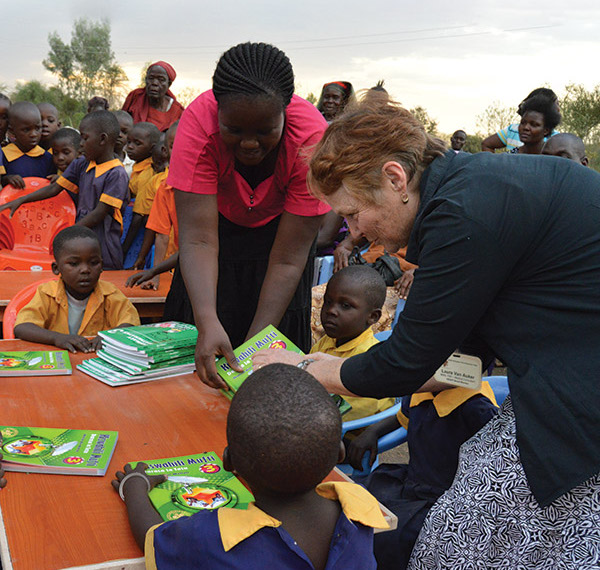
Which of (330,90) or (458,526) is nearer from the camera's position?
(458,526)

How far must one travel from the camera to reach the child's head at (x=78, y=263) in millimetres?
3129

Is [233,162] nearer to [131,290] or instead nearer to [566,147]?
[131,290]

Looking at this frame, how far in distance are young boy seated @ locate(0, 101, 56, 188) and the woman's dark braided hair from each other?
14.6 feet

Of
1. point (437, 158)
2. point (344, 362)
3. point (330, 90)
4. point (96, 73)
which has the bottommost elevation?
point (344, 362)

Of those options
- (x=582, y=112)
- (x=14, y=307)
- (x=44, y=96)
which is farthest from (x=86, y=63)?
(x=14, y=307)

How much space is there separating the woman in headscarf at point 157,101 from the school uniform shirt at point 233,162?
16.6 ft

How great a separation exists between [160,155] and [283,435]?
4772mm

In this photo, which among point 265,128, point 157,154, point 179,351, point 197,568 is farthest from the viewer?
point 157,154

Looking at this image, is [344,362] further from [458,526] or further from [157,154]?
[157,154]

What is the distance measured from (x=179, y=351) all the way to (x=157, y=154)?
145 inches

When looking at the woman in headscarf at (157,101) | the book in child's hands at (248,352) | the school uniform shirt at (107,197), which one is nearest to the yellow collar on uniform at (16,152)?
the school uniform shirt at (107,197)

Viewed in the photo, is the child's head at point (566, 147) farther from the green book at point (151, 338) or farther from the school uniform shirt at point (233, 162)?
the green book at point (151, 338)

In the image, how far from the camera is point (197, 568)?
3.74 feet

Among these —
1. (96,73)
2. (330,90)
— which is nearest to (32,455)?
(330,90)
